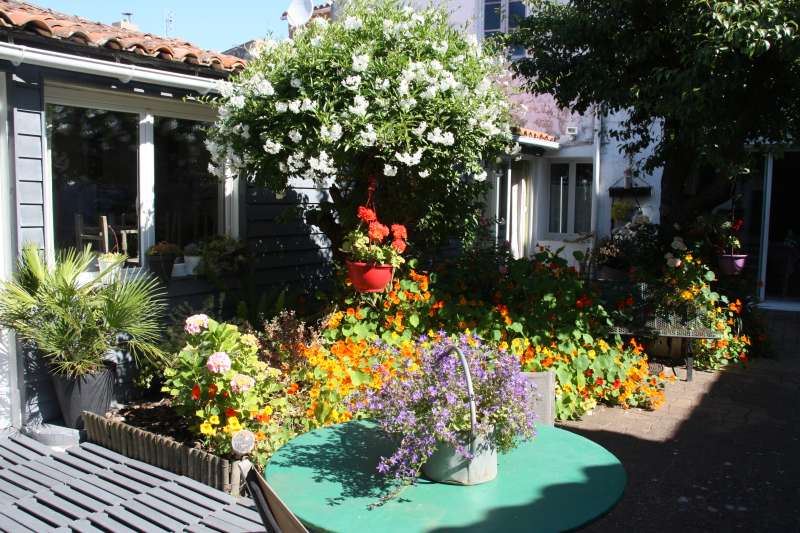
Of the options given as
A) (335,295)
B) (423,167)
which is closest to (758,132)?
(423,167)

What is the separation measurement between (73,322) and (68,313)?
0.22 ft

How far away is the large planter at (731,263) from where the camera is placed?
26.6 feet

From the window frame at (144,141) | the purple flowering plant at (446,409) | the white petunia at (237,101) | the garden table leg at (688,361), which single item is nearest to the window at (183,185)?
the window frame at (144,141)

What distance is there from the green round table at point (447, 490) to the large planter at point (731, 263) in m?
5.79

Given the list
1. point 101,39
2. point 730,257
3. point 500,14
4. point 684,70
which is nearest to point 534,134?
point 500,14

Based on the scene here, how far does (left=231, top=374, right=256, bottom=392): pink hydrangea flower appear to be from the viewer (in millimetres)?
4129

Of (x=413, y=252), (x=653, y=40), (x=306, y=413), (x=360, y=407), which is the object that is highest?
(x=653, y=40)

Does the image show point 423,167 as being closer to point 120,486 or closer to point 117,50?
point 117,50

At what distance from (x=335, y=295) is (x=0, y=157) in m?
2.79

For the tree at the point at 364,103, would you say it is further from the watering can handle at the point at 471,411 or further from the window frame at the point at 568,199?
the window frame at the point at 568,199

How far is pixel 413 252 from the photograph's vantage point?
22.6 feet

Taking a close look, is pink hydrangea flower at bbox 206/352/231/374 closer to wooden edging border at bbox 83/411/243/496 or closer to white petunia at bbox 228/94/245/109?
wooden edging border at bbox 83/411/243/496

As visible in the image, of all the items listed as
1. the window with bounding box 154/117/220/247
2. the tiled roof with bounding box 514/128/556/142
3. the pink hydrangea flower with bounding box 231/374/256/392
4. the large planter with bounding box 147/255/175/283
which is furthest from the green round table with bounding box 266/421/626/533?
the tiled roof with bounding box 514/128/556/142

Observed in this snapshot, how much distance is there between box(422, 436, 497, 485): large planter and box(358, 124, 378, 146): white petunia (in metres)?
2.89
